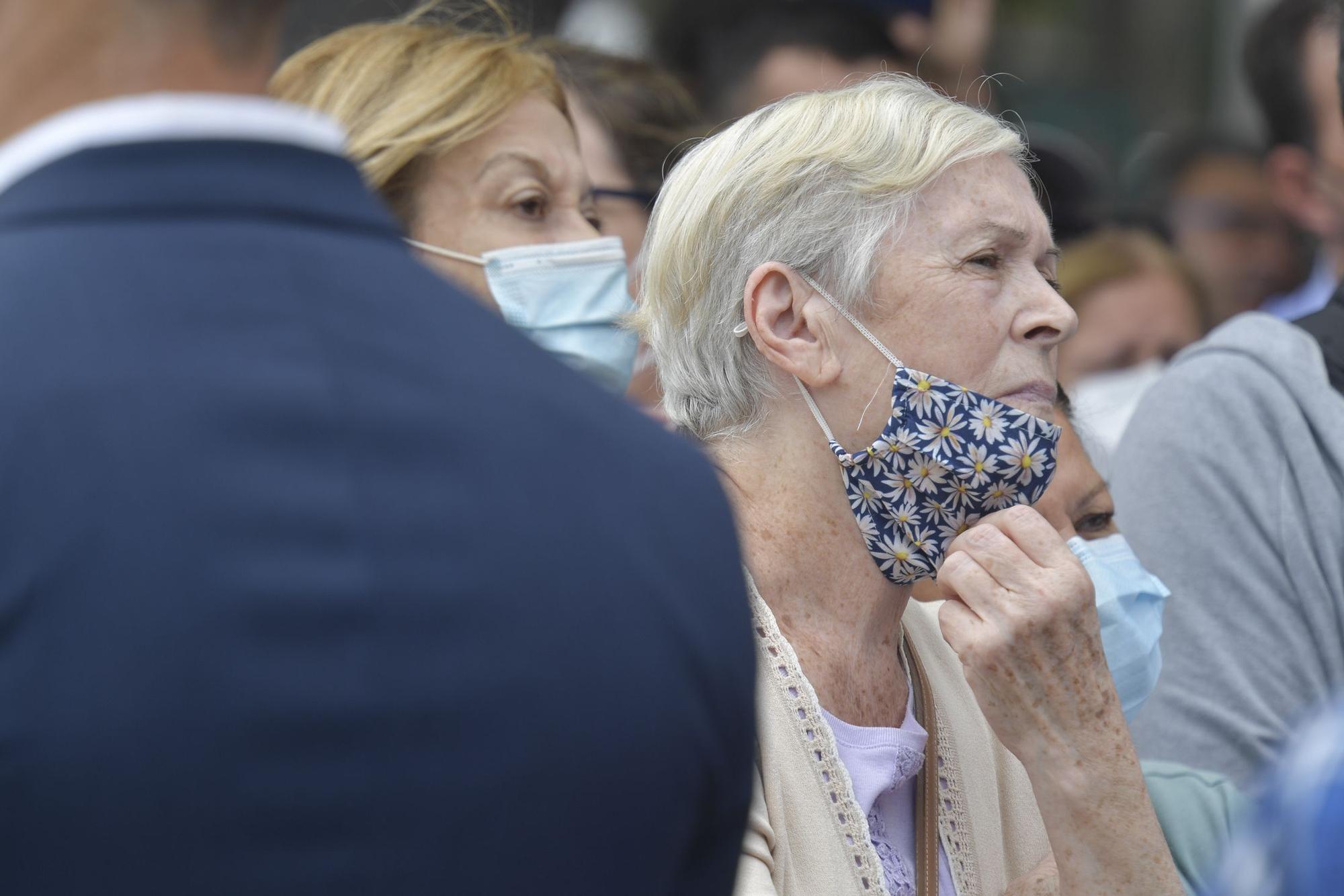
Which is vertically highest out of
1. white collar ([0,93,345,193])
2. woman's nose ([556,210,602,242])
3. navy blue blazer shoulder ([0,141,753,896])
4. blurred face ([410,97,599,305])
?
white collar ([0,93,345,193])

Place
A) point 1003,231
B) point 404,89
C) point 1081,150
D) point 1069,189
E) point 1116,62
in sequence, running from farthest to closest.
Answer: point 1116,62 → point 1081,150 → point 1069,189 → point 404,89 → point 1003,231

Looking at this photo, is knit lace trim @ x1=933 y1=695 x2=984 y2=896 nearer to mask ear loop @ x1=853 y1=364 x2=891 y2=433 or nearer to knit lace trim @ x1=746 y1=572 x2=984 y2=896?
knit lace trim @ x1=746 y1=572 x2=984 y2=896

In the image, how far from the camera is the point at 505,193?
3598mm

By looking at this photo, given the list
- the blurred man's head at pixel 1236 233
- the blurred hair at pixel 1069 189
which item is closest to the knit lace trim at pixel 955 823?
the blurred hair at pixel 1069 189

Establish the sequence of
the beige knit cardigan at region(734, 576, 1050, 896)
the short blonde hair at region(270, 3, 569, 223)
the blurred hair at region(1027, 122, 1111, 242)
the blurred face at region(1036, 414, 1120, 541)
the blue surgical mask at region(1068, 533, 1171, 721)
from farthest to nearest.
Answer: the blurred hair at region(1027, 122, 1111, 242)
the short blonde hair at region(270, 3, 569, 223)
the blurred face at region(1036, 414, 1120, 541)
the blue surgical mask at region(1068, 533, 1171, 721)
the beige knit cardigan at region(734, 576, 1050, 896)

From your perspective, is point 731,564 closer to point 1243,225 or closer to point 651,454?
point 651,454

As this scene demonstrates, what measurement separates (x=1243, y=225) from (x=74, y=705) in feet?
21.2

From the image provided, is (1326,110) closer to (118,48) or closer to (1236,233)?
(1236,233)

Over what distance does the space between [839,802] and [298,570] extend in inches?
59.1

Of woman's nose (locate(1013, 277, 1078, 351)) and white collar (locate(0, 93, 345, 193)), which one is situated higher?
white collar (locate(0, 93, 345, 193))

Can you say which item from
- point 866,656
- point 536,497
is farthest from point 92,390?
point 866,656

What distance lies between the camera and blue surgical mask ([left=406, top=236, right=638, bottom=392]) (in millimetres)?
3588

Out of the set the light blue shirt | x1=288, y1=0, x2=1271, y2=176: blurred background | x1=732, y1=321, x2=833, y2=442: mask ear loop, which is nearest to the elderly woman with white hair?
x1=732, y1=321, x2=833, y2=442: mask ear loop

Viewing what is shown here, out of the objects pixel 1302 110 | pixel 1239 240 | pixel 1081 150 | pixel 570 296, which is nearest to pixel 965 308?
pixel 570 296
